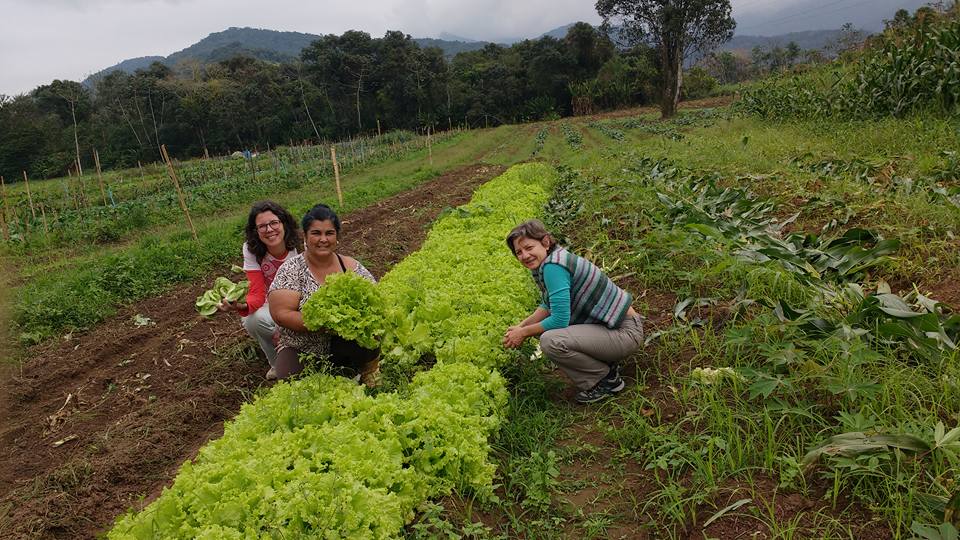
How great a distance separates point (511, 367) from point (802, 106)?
1599 cm

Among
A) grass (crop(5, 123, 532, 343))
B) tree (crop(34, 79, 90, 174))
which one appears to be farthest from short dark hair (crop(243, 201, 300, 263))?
tree (crop(34, 79, 90, 174))

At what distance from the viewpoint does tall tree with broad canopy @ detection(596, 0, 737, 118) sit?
3500 cm

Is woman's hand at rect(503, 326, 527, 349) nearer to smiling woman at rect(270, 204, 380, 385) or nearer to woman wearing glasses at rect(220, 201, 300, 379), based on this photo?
smiling woman at rect(270, 204, 380, 385)

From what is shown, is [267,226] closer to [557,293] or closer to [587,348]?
[557,293]

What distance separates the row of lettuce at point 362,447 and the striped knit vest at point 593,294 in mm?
807

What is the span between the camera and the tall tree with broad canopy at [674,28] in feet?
115

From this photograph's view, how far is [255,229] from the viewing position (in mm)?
5141

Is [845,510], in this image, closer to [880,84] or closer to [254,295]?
[254,295]

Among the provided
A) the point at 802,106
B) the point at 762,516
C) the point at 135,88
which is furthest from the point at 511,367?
the point at 135,88

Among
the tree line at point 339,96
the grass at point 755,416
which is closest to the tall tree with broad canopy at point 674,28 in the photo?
the tree line at point 339,96

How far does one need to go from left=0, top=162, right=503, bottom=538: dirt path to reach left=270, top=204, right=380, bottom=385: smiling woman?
129 cm

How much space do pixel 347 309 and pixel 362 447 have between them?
1209 millimetres

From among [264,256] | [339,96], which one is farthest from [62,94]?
[264,256]

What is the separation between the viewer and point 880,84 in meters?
12.5
